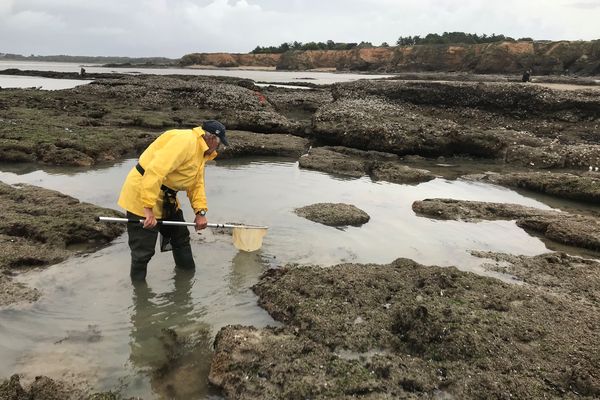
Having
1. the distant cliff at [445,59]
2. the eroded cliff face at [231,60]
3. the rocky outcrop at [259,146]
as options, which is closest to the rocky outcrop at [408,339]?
the rocky outcrop at [259,146]

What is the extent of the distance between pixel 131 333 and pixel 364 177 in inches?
382

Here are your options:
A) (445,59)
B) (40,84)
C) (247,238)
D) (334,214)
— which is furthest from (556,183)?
(445,59)

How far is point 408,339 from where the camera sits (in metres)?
4.82

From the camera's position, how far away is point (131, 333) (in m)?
5.09

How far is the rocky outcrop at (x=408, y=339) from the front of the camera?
13.3 feet

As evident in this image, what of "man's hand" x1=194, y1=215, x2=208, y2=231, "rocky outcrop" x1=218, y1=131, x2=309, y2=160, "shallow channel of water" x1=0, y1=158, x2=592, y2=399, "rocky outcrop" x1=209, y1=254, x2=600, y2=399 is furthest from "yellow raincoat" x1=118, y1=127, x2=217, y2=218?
"rocky outcrop" x1=218, y1=131, x2=309, y2=160

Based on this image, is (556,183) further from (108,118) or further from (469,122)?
(108,118)

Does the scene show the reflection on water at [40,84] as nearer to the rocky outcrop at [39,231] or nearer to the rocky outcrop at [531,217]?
the rocky outcrop at [39,231]

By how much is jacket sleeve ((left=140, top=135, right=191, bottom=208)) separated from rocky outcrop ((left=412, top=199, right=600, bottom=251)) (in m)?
6.37

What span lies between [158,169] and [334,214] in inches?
185

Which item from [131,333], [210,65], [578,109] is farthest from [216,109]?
[210,65]

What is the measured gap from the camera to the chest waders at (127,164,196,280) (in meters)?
6.02

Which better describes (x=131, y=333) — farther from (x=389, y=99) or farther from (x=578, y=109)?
(x=578, y=109)

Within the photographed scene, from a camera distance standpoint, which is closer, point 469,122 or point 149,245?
point 149,245
